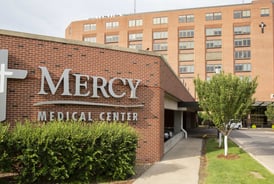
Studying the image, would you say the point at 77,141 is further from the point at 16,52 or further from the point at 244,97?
the point at 244,97

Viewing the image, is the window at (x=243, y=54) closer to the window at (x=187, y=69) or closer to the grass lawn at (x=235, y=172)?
the window at (x=187, y=69)

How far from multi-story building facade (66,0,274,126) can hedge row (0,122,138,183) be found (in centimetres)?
5311

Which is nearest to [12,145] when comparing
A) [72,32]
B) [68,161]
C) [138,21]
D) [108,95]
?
[68,161]

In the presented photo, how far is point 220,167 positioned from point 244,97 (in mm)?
4709

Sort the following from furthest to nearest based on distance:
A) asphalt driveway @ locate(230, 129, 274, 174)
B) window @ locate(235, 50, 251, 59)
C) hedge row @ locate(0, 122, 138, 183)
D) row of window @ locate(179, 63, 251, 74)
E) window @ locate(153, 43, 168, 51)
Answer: window @ locate(153, 43, 168, 51) → window @ locate(235, 50, 251, 59) → row of window @ locate(179, 63, 251, 74) → asphalt driveway @ locate(230, 129, 274, 174) → hedge row @ locate(0, 122, 138, 183)

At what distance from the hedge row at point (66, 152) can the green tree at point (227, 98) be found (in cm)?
678

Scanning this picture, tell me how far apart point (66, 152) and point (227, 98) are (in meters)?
9.28

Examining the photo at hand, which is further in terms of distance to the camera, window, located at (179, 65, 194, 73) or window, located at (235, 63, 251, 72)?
window, located at (179, 65, 194, 73)

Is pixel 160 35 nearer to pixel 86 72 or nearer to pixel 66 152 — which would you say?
pixel 86 72

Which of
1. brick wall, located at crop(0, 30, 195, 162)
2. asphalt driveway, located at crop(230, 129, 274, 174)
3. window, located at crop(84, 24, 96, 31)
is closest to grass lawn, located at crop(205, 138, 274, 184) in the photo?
asphalt driveway, located at crop(230, 129, 274, 174)

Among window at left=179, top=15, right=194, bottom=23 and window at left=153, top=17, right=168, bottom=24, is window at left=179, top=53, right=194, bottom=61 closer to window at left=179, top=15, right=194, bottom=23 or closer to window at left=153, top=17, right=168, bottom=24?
window at left=179, top=15, right=194, bottom=23

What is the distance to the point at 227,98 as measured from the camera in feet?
46.9

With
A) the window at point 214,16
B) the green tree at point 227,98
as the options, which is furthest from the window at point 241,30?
the green tree at point 227,98

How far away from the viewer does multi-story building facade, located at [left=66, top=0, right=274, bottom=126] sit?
197 ft
